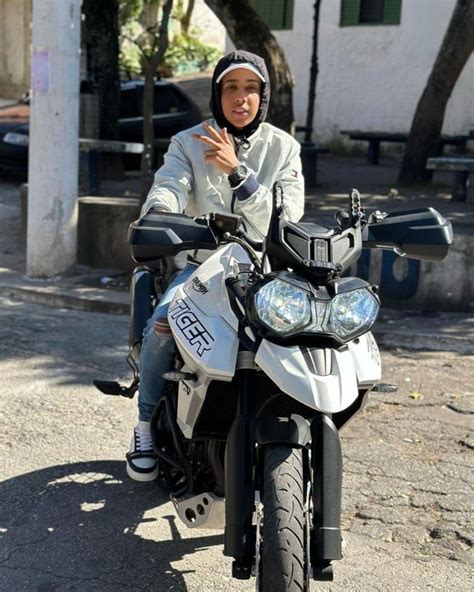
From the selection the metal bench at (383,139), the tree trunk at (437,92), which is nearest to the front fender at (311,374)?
the tree trunk at (437,92)

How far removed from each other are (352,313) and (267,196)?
90 centimetres

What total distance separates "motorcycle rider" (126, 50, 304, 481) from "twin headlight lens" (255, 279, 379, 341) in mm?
851

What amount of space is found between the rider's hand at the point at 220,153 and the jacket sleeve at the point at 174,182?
0.62 feet

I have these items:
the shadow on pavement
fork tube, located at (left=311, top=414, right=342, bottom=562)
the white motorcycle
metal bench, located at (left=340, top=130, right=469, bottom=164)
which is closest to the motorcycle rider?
the shadow on pavement

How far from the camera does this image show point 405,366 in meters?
6.46

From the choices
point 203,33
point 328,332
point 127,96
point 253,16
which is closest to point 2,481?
point 328,332

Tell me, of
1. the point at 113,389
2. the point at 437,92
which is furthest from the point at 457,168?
the point at 113,389

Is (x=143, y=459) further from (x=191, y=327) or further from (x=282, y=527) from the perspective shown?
(x=282, y=527)

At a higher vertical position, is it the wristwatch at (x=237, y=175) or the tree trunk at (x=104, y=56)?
the tree trunk at (x=104, y=56)

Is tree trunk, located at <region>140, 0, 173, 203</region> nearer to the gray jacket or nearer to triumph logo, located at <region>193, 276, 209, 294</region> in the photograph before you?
the gray jacket

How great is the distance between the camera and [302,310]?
9.14ft

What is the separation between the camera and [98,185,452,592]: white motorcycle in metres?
2.79

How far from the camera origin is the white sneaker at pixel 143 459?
3988mm

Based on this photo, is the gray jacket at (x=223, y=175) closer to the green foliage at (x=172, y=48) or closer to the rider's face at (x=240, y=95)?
the rider's face at (x=240, y=95)
